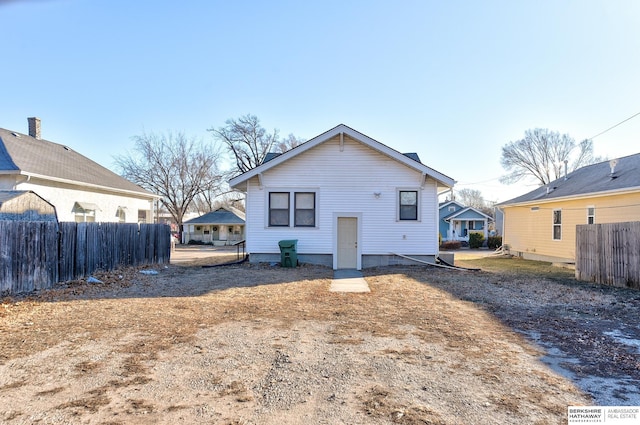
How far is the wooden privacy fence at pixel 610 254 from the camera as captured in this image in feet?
31.9

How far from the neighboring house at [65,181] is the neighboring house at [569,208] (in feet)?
71.9

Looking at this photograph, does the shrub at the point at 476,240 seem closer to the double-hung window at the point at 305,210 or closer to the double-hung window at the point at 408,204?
the double-hung window at the point at 408,204

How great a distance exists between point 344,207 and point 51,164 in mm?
13628

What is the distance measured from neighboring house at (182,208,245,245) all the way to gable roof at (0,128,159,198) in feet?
54.0

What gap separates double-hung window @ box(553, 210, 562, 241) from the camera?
17.1 metres

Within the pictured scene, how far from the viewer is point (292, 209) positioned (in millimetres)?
14180

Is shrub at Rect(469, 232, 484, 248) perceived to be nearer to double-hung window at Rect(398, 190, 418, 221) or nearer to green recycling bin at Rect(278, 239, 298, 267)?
double-hung window at Rect(398, 190, 418, 221)

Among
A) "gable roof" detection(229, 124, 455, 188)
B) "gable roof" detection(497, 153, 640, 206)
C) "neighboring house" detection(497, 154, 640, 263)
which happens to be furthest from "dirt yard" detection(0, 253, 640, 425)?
"gable roof" detection(497, 153, 640, 206)

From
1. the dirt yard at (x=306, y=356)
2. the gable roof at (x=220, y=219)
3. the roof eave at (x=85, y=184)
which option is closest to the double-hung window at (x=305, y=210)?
the dirt yard at (x=306, y=356)

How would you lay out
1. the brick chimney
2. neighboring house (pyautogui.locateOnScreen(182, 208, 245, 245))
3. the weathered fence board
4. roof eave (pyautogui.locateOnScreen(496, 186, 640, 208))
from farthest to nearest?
neighboring house (pyautogui.locateOnScreen(182, 208, 245, 245)) → the brick chimney → roof eave (pyautogui.locateOnScreen(496, 186, 640, 208)) → the weathered fence board

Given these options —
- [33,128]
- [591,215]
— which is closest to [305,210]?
[591,215]

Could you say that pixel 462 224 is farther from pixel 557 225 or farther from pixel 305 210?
pixel 305 210

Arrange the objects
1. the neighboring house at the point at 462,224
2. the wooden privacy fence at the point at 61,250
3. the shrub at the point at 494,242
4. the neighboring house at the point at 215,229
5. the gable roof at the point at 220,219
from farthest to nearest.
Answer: the neighboring house at the point at 215,229, the gable roof at the point at 220,219, the neighboring house at the point at 462,224, the shrub at the point at 494,242, the wooden privacy fence at the point at 61,250

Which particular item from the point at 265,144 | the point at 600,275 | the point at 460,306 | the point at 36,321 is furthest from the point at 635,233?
the point at 265,144
